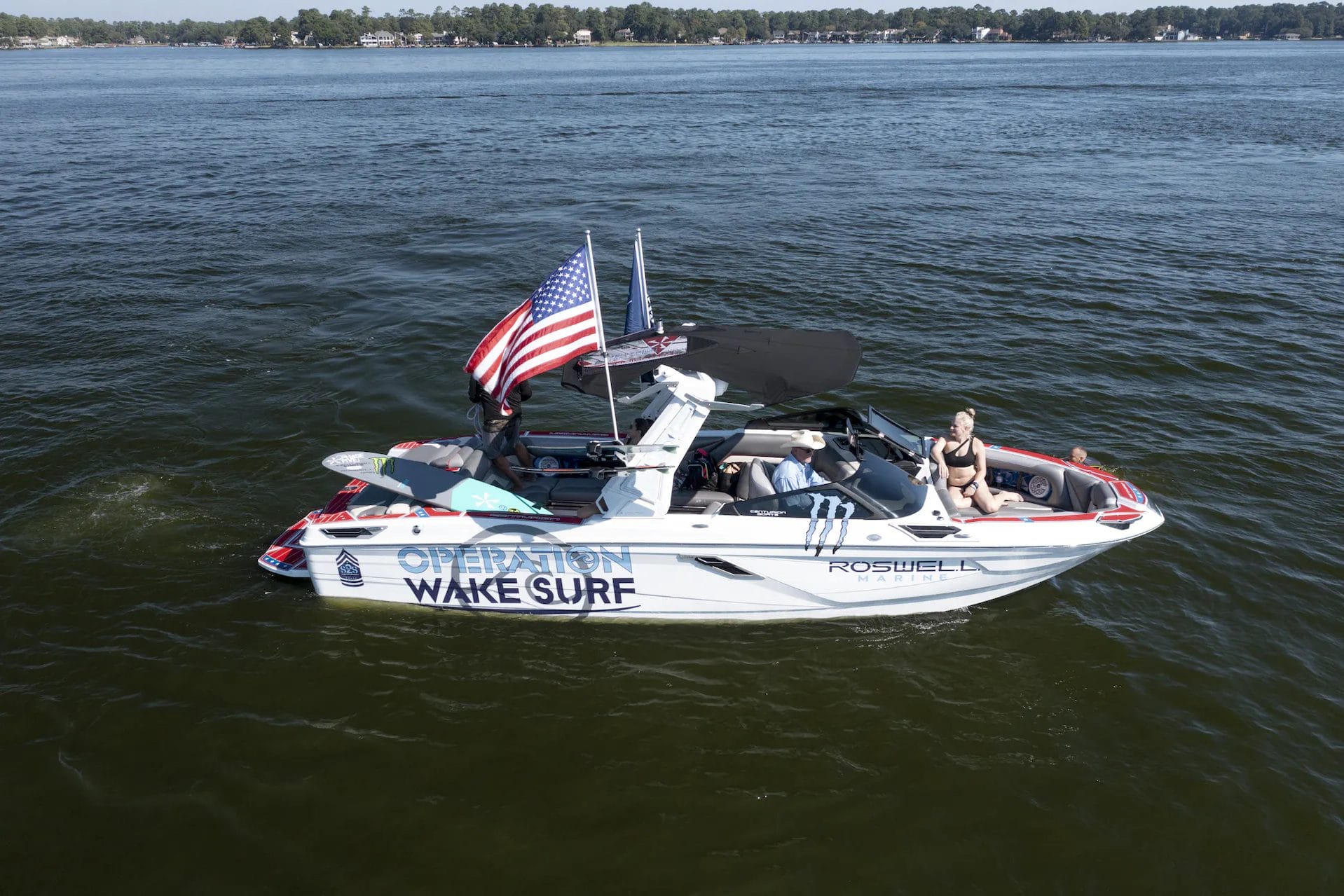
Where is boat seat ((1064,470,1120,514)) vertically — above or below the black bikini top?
below

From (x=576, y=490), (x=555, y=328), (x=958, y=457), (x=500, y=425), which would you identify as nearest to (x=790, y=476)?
(x=958, y=457)

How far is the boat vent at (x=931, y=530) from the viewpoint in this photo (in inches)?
333

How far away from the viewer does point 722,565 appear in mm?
8531

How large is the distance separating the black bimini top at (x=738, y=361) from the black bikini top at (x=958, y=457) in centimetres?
141

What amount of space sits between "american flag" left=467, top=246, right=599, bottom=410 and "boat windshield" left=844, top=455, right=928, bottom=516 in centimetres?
305

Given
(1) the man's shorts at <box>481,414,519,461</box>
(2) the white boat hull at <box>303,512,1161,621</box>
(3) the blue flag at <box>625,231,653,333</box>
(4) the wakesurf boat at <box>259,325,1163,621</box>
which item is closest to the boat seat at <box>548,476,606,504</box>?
(4) the wakesurf boat at <box>259,325,1163,621</box>

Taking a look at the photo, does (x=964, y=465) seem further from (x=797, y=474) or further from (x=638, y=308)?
(x=638, y=308)

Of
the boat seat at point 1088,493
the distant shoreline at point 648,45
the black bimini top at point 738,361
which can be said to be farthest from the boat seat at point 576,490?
the distant shoreline at point 648,45

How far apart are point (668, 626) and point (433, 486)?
2837 millimetres

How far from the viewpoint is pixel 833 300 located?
18906mm

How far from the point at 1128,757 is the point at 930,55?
12325cm

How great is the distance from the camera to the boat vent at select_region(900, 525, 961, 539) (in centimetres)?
846

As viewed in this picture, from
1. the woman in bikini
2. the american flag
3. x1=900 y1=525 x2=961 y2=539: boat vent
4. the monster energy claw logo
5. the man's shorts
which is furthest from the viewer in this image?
the man's shorts

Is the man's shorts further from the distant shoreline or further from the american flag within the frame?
the distant shoreline
